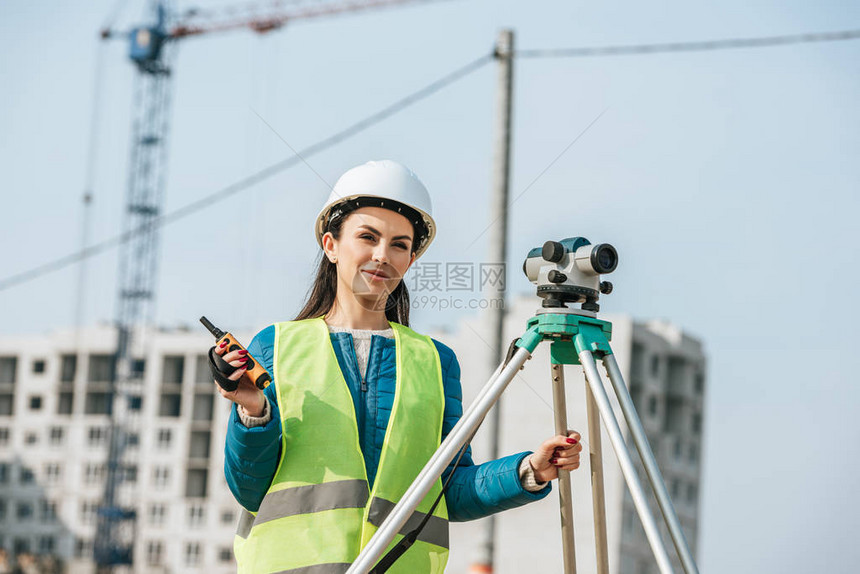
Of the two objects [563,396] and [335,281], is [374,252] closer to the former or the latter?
[335,281]

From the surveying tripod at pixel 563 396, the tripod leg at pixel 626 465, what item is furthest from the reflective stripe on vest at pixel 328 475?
the tripod leg at pixel 626 465

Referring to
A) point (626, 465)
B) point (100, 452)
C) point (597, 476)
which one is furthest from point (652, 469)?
point (100, 452)

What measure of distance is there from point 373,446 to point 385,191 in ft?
2.83

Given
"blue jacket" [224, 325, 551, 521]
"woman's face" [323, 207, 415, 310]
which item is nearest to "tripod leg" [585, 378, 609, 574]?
"blue jacket" [224, 325, 551, 521]

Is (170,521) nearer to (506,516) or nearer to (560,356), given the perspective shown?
(506,516)

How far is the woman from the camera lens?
10.5ft

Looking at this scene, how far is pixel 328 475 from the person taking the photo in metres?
3.28

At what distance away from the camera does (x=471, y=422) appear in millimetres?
3129

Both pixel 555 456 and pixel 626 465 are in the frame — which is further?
pixel 555 456

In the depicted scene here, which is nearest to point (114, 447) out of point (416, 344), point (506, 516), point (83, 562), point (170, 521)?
point (170, 521)

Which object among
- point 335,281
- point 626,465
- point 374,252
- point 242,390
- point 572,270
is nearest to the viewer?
point 626,465

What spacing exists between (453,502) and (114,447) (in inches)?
2346

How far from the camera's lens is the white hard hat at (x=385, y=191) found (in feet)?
12.0

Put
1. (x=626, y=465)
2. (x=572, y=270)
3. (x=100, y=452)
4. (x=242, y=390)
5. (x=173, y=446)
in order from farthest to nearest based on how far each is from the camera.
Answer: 1. (x=100, y=452)
2. (x=173, y=446)
3. (x=572, y=270)
4. (x=242, y=390)
5. (x=626, y=465)
